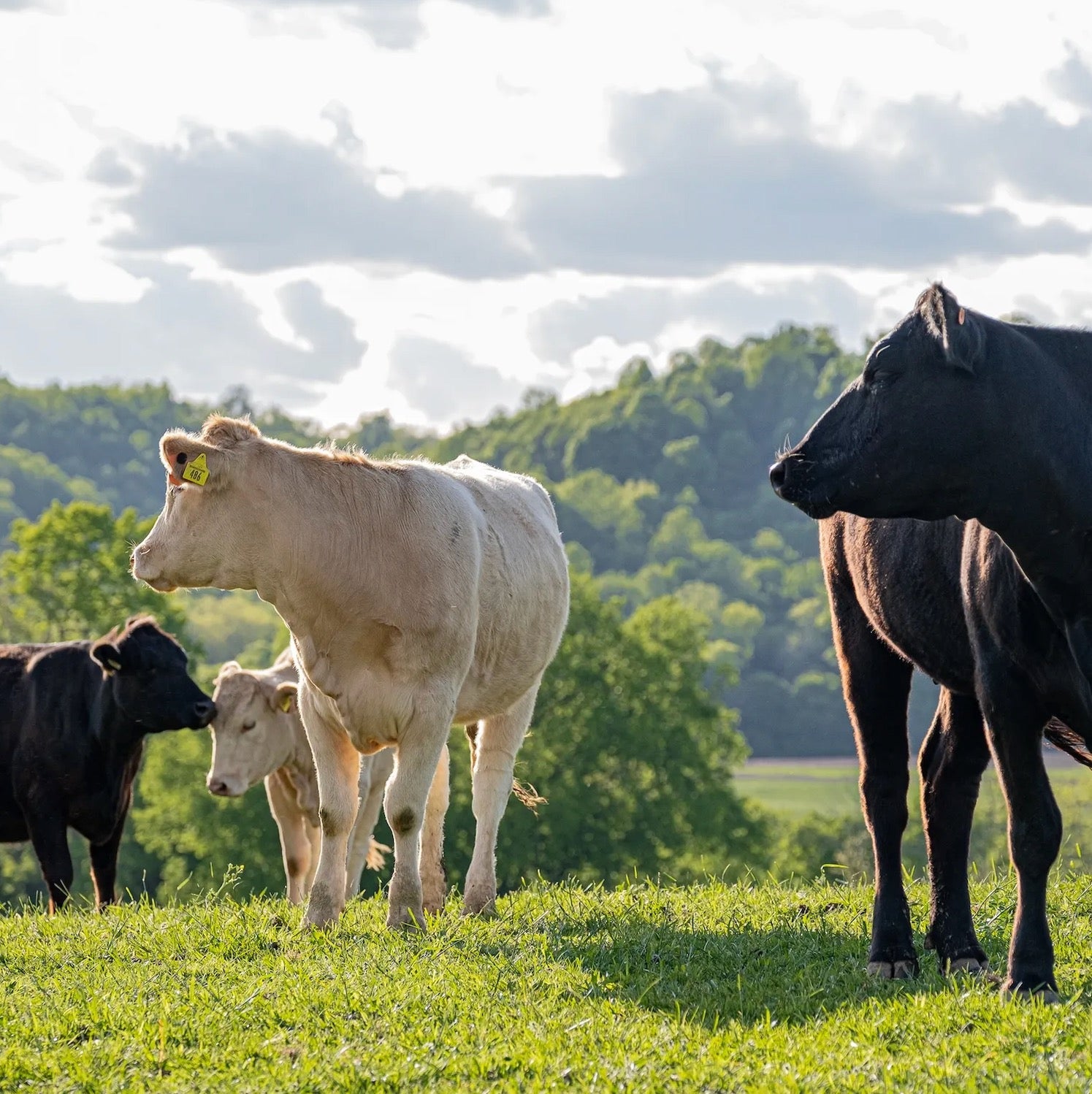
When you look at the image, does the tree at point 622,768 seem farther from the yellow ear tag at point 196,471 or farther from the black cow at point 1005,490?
the black cow at point 1005,490

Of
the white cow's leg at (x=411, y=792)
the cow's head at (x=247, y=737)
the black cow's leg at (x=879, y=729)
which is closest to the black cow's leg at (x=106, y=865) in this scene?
the cow's head at (x=247, y=737)

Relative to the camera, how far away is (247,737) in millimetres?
14680

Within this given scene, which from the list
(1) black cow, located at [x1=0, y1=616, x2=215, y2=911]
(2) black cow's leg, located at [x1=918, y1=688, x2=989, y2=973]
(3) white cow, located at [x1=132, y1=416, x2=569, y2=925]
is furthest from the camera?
(1) black cow, located at [x1=0, y1=616, x2=215, y2=911]

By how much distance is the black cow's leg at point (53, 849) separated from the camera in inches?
499

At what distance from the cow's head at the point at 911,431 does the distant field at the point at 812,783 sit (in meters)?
81.6

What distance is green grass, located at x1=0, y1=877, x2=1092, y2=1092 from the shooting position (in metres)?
6.04

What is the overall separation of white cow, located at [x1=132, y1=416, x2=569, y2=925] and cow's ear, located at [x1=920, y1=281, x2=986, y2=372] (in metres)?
3.66

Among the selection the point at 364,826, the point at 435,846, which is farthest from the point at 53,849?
the point at 435,846

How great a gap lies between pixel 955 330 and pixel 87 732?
862 cm

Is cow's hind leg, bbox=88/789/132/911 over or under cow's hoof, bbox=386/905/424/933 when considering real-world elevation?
under

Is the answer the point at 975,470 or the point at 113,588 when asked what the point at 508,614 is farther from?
the point at 113,588

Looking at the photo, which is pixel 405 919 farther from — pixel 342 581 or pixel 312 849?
pixel 312 849

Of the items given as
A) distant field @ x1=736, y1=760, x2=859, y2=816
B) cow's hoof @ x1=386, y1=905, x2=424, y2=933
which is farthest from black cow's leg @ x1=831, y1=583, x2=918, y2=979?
distant field @ x1=736, y1=760, x2=859, y2=816

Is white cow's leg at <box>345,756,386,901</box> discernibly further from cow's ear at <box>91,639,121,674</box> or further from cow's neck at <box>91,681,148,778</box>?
cow's ear at <box>91,639,121,674</box>
